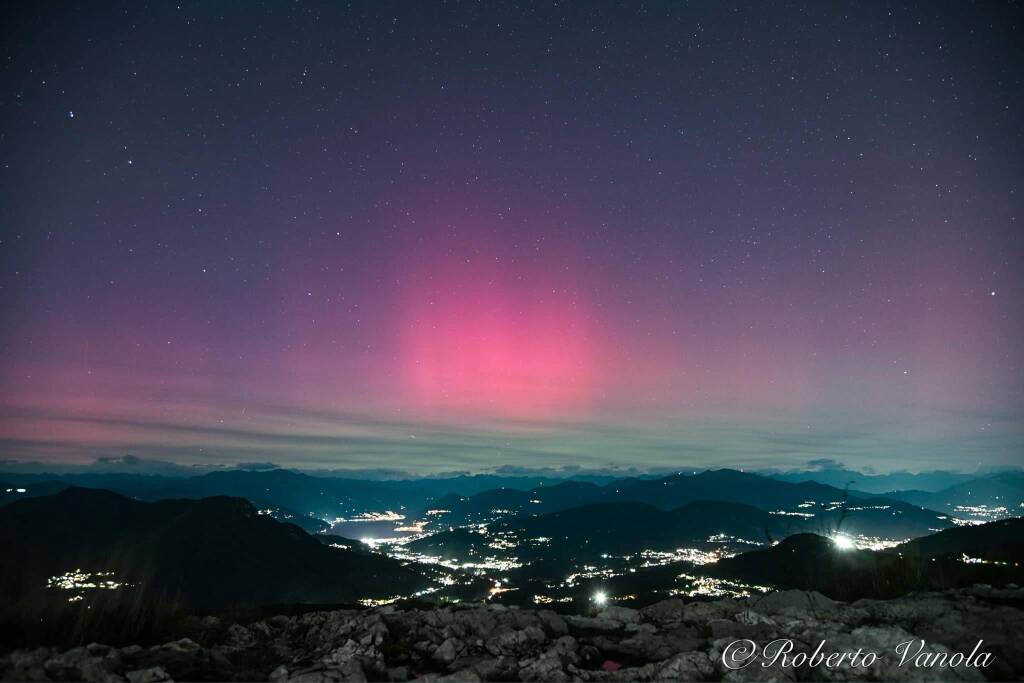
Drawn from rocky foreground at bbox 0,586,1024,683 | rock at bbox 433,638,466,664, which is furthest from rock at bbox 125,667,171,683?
rock at bbox 433,638,466,664

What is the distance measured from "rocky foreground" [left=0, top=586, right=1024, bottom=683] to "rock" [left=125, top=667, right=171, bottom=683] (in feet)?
0.05

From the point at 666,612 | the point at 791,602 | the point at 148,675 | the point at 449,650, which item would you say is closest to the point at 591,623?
the point at 666,612

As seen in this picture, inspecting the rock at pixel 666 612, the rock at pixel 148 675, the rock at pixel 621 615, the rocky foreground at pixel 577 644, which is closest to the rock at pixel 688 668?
the rocky foreground at pixel 577 644

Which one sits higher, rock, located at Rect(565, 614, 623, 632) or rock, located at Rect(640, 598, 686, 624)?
rock, located at Rect(640, 598, 686, 624)

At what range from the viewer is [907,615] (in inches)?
363

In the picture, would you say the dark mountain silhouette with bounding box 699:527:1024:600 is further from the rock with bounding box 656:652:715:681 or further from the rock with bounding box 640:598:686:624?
the rock with bounding box 656:652:715:681

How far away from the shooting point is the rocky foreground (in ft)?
22.8

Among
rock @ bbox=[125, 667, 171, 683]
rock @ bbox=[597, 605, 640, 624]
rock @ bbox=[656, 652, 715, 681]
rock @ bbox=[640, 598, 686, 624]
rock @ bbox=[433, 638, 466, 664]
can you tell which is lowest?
rock @ bbox=[597, 605, 640, 624]

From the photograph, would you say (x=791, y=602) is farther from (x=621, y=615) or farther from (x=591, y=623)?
(x=591, y=623)

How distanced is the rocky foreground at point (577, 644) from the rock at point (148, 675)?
0.01m

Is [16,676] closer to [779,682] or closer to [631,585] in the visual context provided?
[779,682]

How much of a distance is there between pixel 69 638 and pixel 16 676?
82.6 inches

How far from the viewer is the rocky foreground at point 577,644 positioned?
6941 millimetres

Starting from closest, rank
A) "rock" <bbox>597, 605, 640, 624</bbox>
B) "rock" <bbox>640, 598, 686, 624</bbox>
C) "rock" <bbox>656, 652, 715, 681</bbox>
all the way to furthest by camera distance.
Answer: "rock" <bbox>656, 652, 715, 681</bbox>
"rock" <bbox>640, 598, 686, 624</bbox>
"rock" <bbox>597, 605, 640, 624</bbox>
